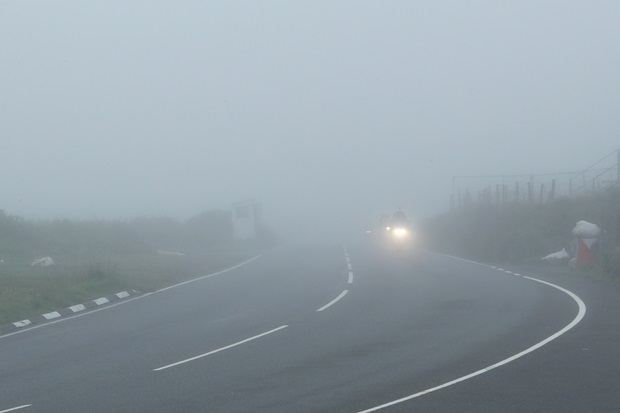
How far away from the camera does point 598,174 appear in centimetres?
4125

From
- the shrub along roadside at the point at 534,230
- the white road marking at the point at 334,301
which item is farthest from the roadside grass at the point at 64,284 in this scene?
the shrub along roadside at the point at 534,230

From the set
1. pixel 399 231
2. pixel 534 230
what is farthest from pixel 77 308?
pixel 399 231

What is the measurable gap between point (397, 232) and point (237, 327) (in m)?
31.3

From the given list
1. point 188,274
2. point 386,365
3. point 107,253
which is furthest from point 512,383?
point 107,253

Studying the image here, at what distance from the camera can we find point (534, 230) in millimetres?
39031

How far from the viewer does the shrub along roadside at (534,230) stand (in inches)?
1163

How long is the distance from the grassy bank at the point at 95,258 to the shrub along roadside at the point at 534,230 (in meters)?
12.2

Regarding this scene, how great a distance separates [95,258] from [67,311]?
23630 mm

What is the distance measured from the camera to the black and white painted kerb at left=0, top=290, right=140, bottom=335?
60.7ft

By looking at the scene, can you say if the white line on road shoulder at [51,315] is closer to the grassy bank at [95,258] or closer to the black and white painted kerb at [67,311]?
the black and white painted kerb at [67,311]

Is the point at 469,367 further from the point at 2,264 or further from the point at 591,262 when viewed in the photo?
the point at 2,264

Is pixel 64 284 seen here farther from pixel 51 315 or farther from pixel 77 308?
pixel 51 315

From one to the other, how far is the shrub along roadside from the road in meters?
7.35

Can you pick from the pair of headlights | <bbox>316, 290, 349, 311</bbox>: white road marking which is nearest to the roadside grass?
<bbox>316, 290, 349, 311</bbox>: white road marking
